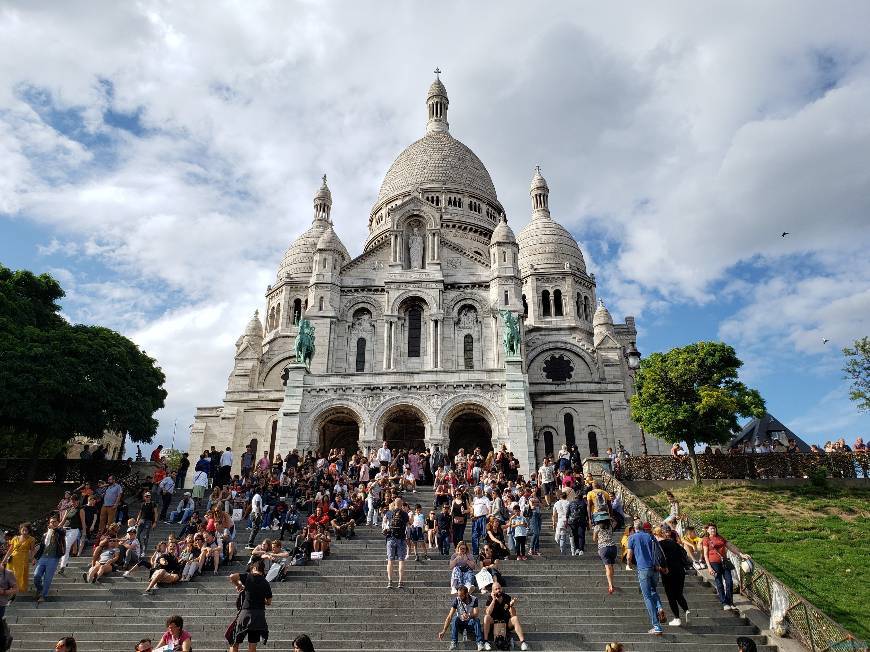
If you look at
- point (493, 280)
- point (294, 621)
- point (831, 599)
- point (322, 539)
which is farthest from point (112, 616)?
point (493, 280)

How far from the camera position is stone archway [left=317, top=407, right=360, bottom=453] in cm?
3350

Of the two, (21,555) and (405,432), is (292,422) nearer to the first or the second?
(405,432)

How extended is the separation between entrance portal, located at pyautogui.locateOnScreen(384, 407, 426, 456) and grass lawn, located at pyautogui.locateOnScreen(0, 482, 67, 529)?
15287 mm

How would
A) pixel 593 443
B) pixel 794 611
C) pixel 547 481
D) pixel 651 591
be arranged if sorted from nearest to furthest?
1. pixel 794 611
2. pixel 651 591
3. pixel 547 481
4. pixel 593 443

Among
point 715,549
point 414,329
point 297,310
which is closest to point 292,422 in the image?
point 414,329

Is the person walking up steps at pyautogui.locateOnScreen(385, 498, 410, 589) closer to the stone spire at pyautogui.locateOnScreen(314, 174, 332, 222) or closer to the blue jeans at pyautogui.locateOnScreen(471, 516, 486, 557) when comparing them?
the blue jeans at pyautogui.locateOnScreen(471, 516, 486, 557)

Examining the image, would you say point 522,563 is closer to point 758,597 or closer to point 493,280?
point 758,597

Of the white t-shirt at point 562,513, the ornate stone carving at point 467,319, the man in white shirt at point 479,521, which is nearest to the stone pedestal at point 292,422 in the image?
the ornate stone carving at point 467,319

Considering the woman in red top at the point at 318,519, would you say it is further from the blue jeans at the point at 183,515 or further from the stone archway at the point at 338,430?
the stone archway at the point at 338,430

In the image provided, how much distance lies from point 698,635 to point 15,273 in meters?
31.6

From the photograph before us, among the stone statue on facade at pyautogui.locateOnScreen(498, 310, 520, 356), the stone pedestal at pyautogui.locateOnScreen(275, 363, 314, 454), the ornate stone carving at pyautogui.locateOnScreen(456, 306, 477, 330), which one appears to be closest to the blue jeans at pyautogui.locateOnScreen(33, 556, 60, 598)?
the stone pedestal at pyautogui.locateOnScreen(275, 363, 314, 454)

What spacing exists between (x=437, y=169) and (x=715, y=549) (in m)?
46.6

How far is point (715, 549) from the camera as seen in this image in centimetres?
1325

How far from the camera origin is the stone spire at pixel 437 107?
6425 cm
